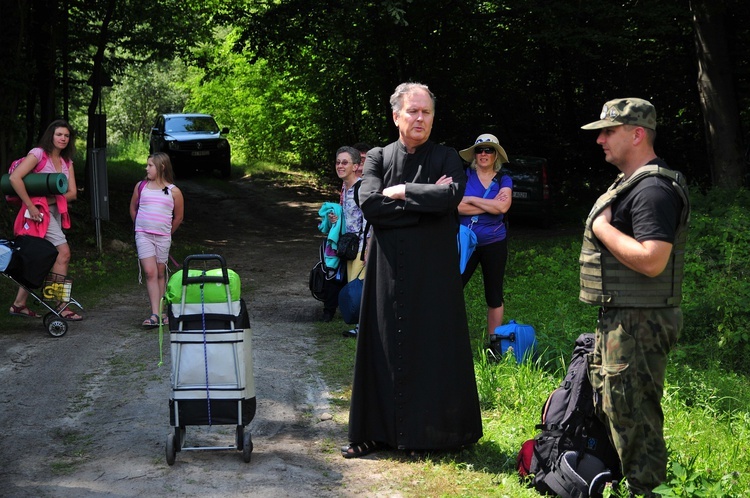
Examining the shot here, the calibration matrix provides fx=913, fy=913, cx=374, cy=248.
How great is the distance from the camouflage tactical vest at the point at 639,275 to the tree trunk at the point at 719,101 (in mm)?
12330

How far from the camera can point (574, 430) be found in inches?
191

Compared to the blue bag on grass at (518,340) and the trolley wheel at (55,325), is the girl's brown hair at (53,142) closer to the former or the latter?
A: the trolley wheel at (55,325)

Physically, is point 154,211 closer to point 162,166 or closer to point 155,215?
point 155,215

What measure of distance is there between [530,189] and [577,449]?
1515 centimetres

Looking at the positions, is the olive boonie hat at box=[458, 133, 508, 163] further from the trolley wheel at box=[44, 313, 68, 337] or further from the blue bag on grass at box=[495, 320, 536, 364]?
the trolley wheel at box=[44, 313, 68, 337]

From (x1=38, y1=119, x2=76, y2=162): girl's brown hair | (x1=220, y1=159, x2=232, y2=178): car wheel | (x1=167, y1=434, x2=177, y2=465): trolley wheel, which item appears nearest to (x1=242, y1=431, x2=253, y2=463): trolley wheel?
(x1=167, y1=434, x2=177, y2=465): trolley wheel

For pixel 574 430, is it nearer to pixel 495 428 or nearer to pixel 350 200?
pixel 495 428

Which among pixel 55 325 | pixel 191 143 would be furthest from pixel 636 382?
pixel 191 143

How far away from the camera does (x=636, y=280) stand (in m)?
4.28

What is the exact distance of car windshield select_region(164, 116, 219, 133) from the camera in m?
29.5

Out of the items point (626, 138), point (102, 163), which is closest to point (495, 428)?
point (626, 138)

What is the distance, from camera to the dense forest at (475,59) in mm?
15945

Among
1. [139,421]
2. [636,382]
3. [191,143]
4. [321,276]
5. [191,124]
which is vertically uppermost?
[191,124]

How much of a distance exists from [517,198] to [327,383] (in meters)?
12.9
